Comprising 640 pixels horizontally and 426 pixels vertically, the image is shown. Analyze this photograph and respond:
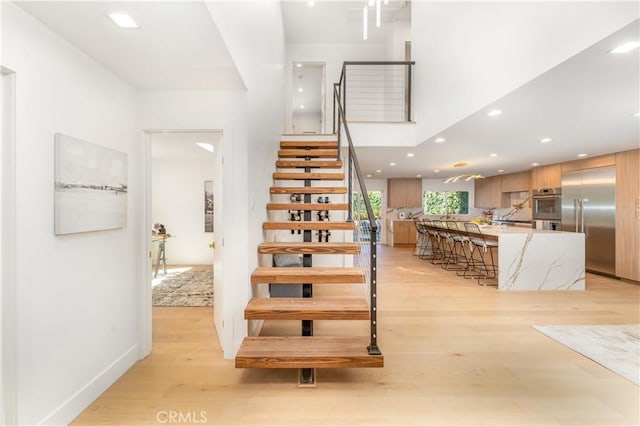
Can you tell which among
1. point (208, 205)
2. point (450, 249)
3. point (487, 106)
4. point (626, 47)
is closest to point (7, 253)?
point (626, 47)

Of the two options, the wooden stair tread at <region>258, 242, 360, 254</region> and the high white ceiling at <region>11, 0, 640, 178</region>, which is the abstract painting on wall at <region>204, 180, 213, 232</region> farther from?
the wooden stair tread at <region>258, 242, 360, 254</region>

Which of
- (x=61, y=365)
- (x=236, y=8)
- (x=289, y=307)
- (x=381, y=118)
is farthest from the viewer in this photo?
(x=381, y=118)

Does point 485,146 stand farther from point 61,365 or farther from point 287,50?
point 61,365

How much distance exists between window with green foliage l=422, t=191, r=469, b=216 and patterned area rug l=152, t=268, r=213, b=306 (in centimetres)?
756

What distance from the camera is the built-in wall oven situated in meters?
6.62

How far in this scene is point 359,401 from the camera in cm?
203

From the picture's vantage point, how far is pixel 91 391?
204 cm

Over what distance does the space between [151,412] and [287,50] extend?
23.7 ft

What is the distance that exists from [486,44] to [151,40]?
3196 millimetres

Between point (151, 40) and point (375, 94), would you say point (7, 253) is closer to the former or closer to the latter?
point (151, 40)

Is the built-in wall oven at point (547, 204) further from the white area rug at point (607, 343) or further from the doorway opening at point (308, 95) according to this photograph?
the doorway opening at point (308, 95)

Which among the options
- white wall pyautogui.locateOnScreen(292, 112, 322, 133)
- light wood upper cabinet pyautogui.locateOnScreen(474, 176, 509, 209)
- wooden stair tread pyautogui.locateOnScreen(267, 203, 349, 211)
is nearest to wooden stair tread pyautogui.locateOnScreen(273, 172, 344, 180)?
wooden stair tread pyautogui.locateOnScreen(267, 203, 349, 211)

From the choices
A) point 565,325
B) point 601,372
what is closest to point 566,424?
point 601,372
